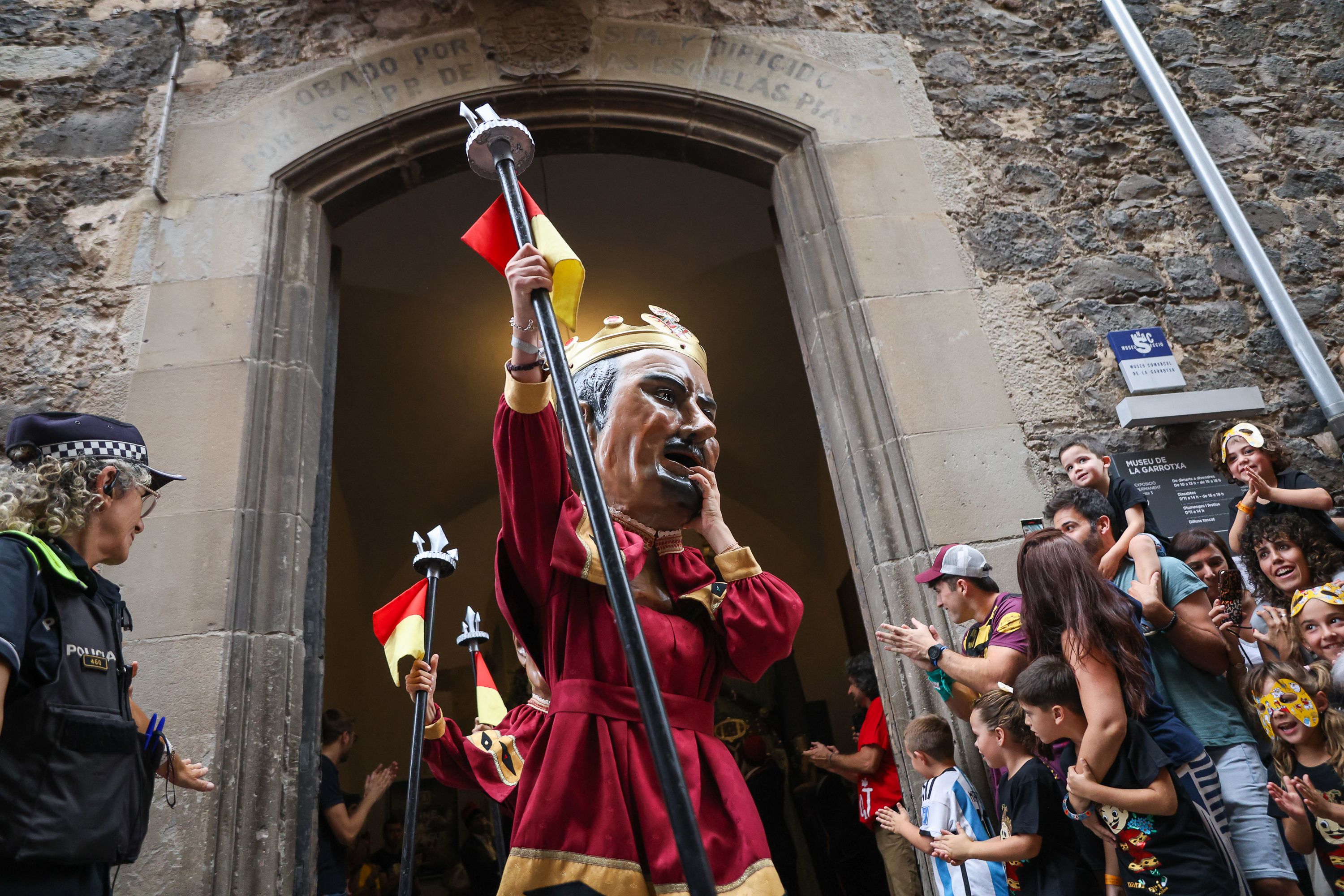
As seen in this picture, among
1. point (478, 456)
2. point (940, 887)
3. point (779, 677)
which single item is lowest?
point (940, 887)

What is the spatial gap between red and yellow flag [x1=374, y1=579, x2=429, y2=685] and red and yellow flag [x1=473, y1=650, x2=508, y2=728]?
248 millimetres

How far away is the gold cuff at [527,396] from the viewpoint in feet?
6.04

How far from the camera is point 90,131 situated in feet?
14.0

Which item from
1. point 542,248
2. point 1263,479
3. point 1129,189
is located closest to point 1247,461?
point 1263,479

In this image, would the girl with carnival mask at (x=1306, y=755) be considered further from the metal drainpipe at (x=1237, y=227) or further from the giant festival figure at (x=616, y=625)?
the metal drainpipe at (x=1237, y=227)

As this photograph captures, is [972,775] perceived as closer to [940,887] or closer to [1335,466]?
[940,887]

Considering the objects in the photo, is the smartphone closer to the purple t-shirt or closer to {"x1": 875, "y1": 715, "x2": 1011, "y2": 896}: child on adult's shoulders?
the purple t-shirt

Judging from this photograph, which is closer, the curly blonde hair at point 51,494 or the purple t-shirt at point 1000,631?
the curly blonde hair at point 51,494

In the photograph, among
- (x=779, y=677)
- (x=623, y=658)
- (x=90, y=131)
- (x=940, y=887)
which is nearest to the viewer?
(x=623, y=658)

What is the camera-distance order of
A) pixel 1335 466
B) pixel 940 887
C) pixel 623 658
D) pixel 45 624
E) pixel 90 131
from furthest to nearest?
pixel 90 131 → pixel 1335 466 → pixel 940 887 → pixel 623 658 → pixel 45 624

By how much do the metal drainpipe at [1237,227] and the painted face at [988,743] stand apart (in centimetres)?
223

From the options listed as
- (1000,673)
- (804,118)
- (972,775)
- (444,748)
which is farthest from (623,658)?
(804,118)

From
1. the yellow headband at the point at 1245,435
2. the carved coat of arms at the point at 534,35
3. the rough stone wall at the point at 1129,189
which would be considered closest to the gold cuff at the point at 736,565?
the rough stone wall at the point at 1129,189

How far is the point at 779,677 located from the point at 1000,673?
19.6 feet
